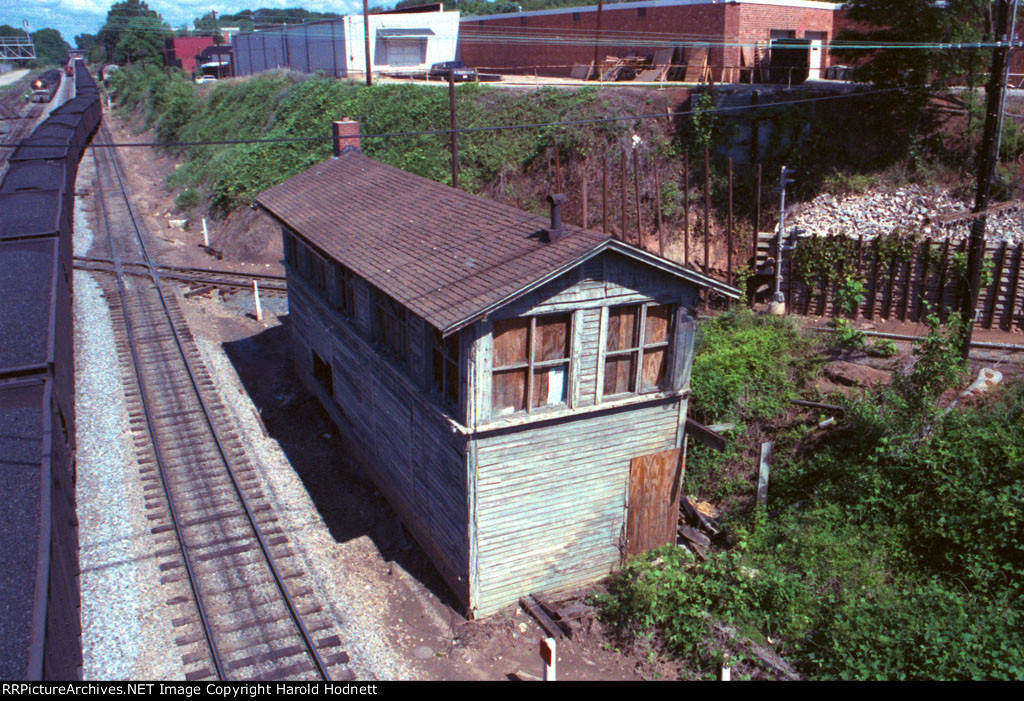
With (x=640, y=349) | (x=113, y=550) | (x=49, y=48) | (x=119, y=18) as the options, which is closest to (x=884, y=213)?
(x=640, y=349)

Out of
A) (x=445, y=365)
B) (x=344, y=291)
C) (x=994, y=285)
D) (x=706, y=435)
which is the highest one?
(x=344, y=291)

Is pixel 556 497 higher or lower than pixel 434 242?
lower

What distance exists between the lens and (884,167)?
23750 mm

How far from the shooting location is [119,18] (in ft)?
305

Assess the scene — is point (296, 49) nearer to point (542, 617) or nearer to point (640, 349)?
point (640, 349)

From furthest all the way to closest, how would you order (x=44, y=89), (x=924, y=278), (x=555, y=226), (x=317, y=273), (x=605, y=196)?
(x=44, y=89)
(x=605, y=196)
(x=924, y=278)
(x=317, y=273)
(x=555, y=226)

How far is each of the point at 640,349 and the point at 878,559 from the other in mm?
4743

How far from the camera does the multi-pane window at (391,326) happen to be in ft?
40.8

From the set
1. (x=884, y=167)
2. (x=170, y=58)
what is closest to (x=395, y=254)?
(x=884, y=167)

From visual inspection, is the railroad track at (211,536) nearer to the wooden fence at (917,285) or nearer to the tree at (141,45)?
the wooden fence at (917,285)

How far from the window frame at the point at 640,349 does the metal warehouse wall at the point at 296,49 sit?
1653 inches

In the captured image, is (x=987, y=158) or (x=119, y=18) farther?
(x=119, y=18)

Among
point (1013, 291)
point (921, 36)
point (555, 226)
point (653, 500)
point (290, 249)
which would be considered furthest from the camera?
point (921, 36)
